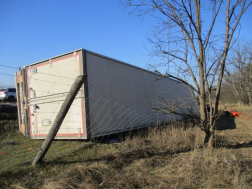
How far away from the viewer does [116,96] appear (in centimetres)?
696

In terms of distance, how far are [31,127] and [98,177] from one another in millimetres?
4304

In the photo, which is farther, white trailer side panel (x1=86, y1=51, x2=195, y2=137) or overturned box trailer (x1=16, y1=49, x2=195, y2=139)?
white trailer side panel (x1=86, y1=51, x2=195, y2=137)

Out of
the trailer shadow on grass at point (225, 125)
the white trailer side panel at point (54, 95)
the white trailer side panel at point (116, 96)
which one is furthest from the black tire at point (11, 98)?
the trailer shadow on grass at point (225, 125)

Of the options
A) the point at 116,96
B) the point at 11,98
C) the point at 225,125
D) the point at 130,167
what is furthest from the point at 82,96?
the point at 11,98

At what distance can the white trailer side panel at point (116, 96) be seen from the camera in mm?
5949

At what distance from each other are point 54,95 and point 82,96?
114cm

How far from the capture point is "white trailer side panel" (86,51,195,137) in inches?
234

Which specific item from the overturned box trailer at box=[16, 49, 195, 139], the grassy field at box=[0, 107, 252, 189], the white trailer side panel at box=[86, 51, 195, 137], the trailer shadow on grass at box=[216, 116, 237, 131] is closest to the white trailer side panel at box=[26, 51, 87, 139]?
the overturned box trailer at box=[16, 49, 195, 139]

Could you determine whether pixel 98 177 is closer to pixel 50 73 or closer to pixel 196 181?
pixel 196 181

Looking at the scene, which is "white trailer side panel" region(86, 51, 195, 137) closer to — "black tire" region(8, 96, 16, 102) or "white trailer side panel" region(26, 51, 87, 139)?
"white trailer side panel" region(26, 51, 87, 139)

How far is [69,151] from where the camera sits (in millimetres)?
5266

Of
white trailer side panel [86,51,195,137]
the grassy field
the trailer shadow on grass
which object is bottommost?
the trailer shadow on grass

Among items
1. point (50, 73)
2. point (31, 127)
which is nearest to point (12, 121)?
point (31, 127)

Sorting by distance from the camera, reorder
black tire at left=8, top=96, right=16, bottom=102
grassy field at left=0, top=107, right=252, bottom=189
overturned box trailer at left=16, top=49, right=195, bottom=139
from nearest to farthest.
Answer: grassy field at left=0, top=107, right=252, bottom=189 → overturned box trailer at left=16, top=49, right=195, bottom=139 → black tire at left=8, top=96, right=16, bottom=102
